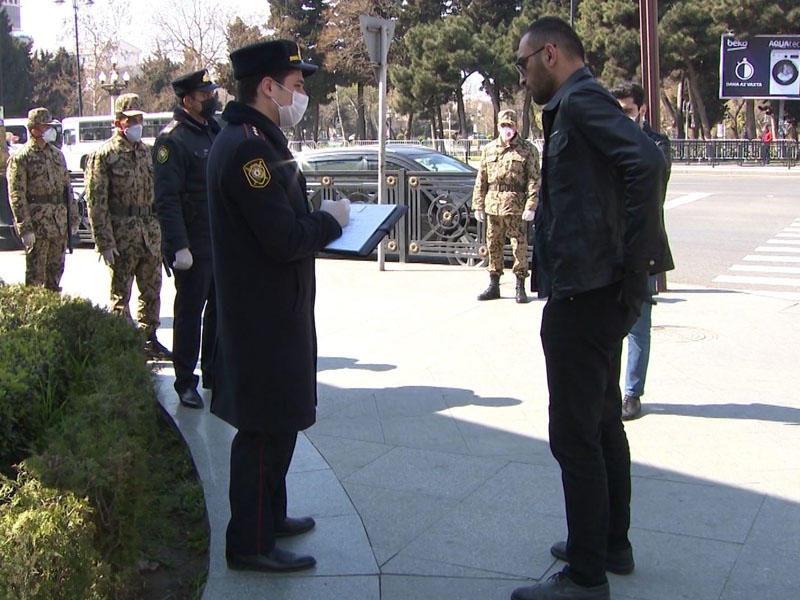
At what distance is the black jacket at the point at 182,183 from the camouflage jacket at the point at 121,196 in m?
0.99

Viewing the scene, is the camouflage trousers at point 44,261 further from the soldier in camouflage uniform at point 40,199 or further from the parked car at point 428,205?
the parked car at point 428,205

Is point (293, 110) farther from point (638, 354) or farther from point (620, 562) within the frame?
point (638, 354)

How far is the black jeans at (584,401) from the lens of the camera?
311 cm

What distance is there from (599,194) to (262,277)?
47.5 inches

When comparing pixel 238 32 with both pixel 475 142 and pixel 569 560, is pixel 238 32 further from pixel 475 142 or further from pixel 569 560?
pixel 569 560

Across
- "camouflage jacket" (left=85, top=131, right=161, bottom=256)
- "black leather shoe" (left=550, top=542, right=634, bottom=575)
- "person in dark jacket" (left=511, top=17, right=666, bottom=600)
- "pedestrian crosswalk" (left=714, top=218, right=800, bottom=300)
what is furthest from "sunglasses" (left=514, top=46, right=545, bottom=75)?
"pedestrian crosswalk" (left=714, top=218, right=800, bottom=300)

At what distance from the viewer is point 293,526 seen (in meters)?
3.86

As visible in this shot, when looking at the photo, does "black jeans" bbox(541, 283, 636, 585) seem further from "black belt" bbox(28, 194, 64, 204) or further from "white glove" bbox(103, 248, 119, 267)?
"black belt" bbox(28, 194, 64, 204)

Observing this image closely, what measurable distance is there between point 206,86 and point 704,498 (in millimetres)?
3798

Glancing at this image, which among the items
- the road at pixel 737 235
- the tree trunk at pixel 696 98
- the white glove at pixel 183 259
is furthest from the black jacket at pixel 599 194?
the tree trunk at pixel 696 98

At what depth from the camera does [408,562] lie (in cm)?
368

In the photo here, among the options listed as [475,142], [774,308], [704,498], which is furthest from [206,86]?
[475,142]

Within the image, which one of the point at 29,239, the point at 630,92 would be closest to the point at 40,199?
the point at 29,239

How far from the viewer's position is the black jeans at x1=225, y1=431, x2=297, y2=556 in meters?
3.41
